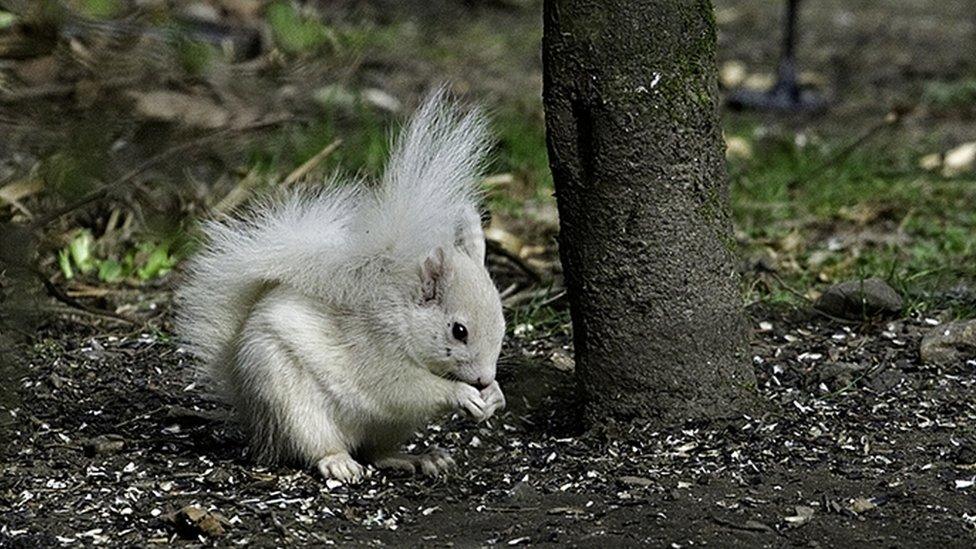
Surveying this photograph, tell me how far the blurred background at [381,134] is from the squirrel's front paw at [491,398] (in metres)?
0.70

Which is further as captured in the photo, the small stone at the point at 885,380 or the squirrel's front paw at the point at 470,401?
the small stone at the point at 885,380

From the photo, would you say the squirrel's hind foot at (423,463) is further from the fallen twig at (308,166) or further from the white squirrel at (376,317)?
the fallen twig at (308,166)

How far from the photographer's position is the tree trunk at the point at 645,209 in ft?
11.7

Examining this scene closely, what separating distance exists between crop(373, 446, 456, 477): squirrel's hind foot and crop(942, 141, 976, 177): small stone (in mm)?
3442

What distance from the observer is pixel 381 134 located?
265 inches

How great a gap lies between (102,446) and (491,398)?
91 centimetres

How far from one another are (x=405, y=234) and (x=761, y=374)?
1.02 m

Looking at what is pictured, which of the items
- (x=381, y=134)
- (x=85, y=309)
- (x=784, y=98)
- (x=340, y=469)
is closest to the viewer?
(x=340, y=469)

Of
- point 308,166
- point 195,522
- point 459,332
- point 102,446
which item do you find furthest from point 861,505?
point 308,166

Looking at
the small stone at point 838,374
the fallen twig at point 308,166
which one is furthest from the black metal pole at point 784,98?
the small stone at point 838,374

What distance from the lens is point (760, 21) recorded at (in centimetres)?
977

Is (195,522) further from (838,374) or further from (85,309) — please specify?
(838,374)

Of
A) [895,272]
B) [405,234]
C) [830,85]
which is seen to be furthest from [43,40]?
[830,85]

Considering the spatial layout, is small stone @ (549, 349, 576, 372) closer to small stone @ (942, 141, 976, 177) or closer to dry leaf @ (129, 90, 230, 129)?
dry leaf @ (129, 90, 230, 129)
